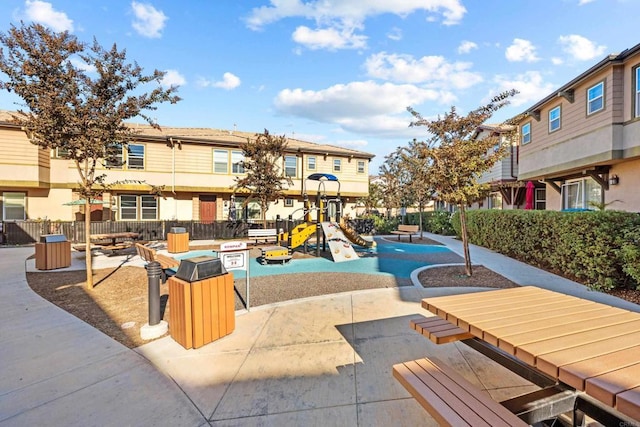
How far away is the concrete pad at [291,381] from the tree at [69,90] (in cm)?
592

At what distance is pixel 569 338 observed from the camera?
2.28 m

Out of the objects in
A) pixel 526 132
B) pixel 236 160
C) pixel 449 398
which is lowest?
pixel 449 398

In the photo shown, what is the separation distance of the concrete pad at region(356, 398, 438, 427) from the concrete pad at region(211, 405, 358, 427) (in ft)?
0.35

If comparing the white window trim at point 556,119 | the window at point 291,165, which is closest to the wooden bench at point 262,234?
the window at point 291,165

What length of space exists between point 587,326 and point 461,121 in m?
7.97

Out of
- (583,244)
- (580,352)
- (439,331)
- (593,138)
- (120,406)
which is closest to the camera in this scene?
(580,352)

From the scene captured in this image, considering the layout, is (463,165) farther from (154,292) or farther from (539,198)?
(539,198)

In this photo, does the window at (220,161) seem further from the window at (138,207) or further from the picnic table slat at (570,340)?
the picnic table slat at (570,340)

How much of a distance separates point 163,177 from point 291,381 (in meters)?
19.3

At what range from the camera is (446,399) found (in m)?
2.21

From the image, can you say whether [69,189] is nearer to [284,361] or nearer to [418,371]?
[284,361]

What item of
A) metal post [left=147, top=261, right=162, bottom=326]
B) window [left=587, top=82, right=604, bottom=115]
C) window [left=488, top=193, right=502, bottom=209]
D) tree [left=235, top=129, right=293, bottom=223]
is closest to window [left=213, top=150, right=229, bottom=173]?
tree [left=235, top=129, right=293, bottom=223]

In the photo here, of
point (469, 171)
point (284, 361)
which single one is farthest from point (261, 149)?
point (284, 361)

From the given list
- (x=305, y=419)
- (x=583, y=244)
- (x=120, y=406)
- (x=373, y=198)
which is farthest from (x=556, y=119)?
(x=373, y=198)
